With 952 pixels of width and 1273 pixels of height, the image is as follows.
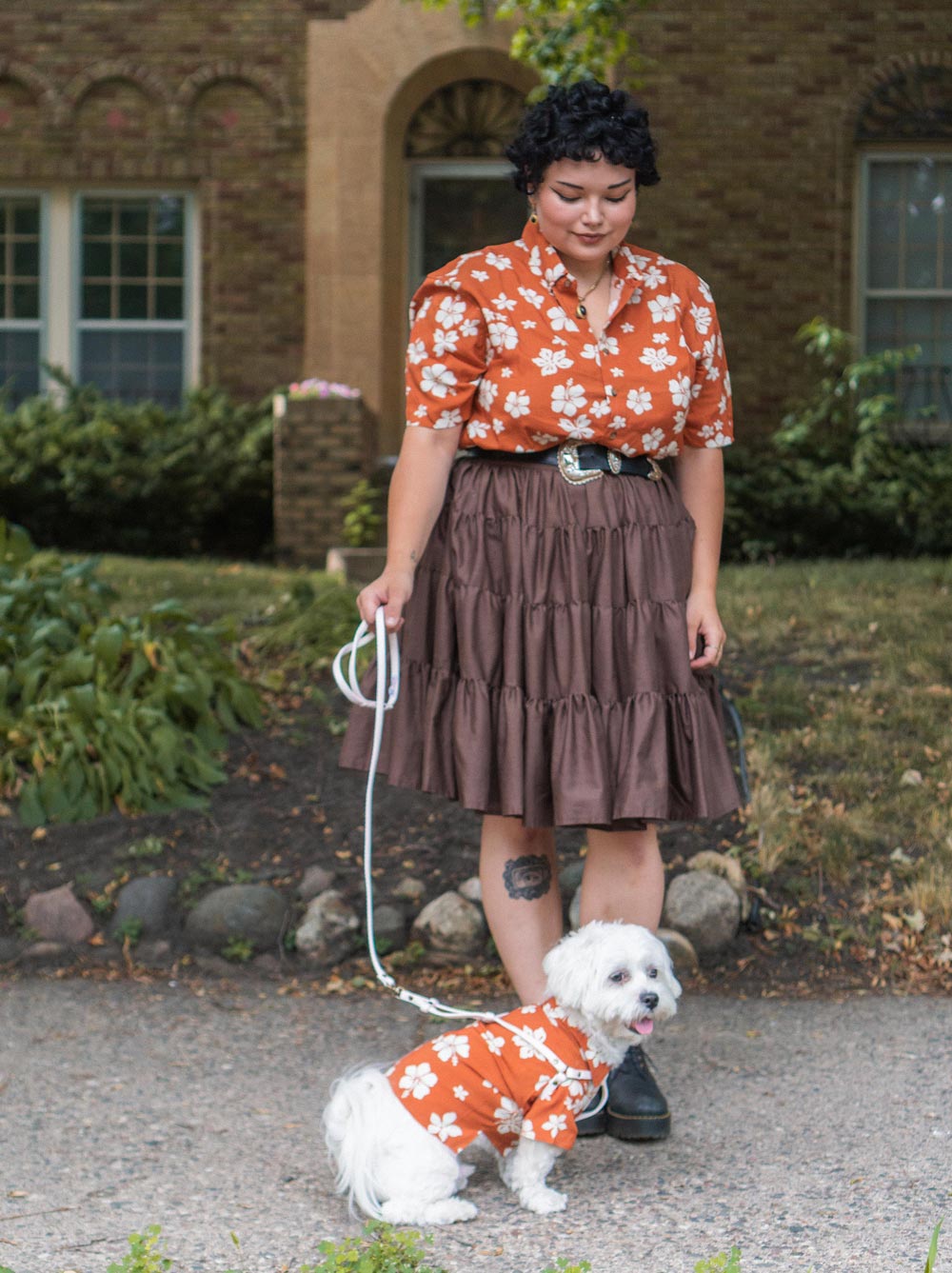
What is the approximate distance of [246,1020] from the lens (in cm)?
360

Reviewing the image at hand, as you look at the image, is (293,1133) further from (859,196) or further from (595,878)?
(859,196)

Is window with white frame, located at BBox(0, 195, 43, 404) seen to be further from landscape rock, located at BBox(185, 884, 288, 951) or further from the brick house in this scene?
landscape rock, located at BBox(185, 884, 288, 951)

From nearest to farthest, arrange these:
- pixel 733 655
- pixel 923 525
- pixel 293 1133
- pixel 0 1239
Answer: pixel 0 1239 → pixel 293 1133 → pixel 733 655 → pixel 923 525

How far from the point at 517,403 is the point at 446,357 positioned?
0.16 metres

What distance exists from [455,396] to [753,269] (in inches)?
318

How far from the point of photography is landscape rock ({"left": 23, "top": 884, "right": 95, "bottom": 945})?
4.05 metres

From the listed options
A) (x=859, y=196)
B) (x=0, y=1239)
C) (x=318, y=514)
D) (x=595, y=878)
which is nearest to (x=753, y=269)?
(x=859, y=196)

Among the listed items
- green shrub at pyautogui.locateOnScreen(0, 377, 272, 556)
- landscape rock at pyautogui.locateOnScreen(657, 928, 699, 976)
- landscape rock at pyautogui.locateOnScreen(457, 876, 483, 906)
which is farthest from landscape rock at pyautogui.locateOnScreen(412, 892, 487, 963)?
green shrub at pyautogui.locateOnScreen(0, 377, 272, 556)

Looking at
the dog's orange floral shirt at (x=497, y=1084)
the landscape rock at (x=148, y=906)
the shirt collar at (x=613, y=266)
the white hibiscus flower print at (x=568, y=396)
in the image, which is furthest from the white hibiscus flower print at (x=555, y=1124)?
the landscape rock at (x=148, y=906)

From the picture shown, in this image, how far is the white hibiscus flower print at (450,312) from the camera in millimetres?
2805

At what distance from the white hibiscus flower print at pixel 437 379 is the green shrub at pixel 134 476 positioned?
7.42m

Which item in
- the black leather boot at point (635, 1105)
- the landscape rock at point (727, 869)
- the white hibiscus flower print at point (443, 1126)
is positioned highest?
the landscape rock at point (727, 869)

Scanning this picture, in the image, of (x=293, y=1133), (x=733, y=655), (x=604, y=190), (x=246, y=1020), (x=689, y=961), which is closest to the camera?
(x=604, y=190)

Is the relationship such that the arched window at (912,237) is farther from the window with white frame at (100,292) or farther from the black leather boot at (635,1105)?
the black leather boot at (635,1105)
